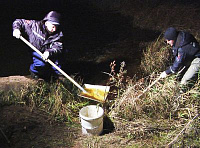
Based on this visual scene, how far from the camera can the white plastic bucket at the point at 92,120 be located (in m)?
3.41

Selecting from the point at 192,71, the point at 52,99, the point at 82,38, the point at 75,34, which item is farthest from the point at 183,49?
the point at 75,34

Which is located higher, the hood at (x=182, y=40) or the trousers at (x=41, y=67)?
the hood at (x=182, y=40)

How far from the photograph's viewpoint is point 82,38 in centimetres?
763

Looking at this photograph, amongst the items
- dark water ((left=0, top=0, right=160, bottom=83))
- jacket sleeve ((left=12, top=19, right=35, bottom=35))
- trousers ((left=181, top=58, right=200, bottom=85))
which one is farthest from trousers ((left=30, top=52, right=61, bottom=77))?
trousers ((left=181, top=58, right=200, bottom=85))

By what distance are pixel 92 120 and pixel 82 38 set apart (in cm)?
475

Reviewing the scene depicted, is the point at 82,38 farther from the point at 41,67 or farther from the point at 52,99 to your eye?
the point at 52,99

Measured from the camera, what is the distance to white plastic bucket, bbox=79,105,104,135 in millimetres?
3409

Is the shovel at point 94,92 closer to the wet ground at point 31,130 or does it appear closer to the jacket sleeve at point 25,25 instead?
the jacket sleeve at point 25,25

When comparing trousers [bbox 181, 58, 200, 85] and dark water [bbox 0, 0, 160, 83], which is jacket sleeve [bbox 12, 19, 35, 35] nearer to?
dark water [bbox 0, 0, 160, 83]

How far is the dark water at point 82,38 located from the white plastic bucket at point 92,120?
1531mm

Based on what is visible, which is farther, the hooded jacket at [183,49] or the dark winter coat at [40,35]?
the dark winter coat at [40,35]

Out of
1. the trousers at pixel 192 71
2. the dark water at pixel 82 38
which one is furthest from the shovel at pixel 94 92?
the trousers at pixel 192 71

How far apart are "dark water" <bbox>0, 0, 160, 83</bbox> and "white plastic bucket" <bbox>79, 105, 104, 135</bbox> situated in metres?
1.53

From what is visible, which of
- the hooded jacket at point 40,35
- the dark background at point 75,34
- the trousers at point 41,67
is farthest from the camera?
the dark background at point 75,34
